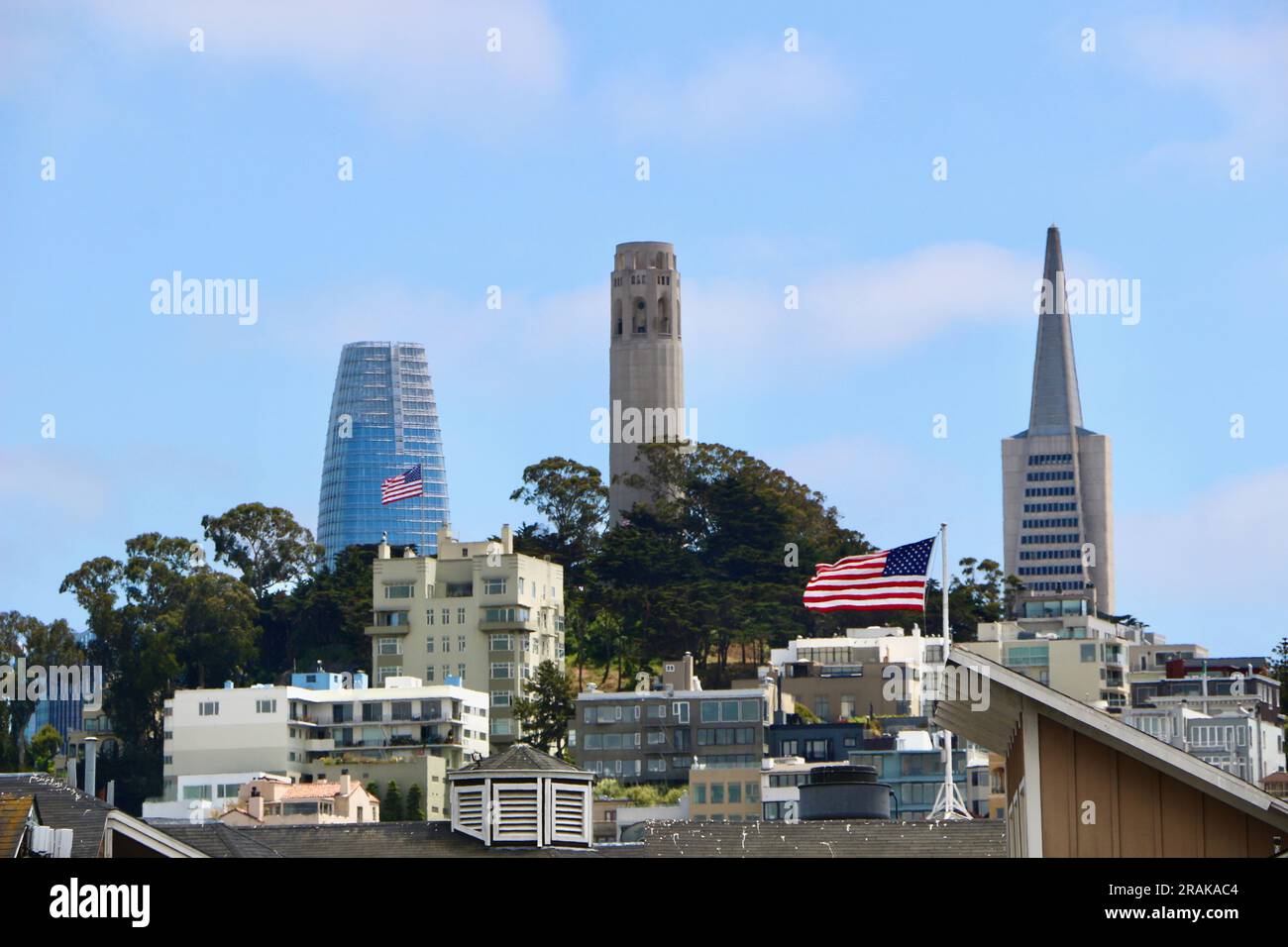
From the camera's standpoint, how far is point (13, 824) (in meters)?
22.4

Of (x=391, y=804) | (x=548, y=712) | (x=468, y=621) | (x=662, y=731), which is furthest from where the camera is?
(x=468, y=621)

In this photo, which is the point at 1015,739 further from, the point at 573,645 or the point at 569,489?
the point at 569,489

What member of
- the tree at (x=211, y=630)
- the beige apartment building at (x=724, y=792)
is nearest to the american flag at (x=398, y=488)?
the tree at (x=211, y=630)

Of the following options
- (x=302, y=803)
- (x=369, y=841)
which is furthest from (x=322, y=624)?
(x=369, y=841)

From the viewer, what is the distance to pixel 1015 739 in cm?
2092

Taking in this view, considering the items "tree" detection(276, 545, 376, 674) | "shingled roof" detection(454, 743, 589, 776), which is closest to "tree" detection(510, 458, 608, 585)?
"tree" detection(276, 545, 376, 674)

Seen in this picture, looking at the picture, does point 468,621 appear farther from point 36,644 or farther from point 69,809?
point 69,809

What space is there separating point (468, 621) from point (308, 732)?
19653 mm

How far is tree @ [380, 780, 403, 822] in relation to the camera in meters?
136

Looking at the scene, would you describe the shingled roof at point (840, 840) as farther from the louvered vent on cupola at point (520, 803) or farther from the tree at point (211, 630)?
the tree at point (211, 630)

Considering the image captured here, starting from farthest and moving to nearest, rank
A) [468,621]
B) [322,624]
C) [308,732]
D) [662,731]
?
[322,624]
[468,621]
[308,732]
[662,731]

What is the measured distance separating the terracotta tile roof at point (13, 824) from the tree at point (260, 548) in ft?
543
